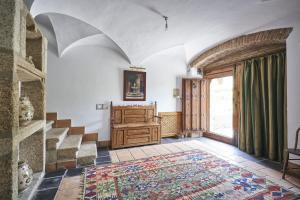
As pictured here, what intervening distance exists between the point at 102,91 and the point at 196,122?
308cm

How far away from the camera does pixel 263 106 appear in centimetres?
310

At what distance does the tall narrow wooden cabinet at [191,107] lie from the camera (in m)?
4.65

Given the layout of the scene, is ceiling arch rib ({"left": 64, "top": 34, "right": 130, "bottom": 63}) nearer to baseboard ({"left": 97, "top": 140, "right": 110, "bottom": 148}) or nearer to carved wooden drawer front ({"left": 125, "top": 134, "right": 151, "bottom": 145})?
carved wooden drawer front ({"left": 125, "top": 134, "right": 151, "bottom": 145})

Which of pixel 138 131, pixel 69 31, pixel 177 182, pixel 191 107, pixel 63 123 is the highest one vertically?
pixel 69 31

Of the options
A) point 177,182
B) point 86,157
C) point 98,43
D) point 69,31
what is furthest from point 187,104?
point 69,31

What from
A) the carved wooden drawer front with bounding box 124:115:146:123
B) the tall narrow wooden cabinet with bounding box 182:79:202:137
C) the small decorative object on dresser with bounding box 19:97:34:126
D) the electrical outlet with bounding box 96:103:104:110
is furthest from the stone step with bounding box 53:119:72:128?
the tall narrow wooden cabinet with bounding box 182:79:202:137

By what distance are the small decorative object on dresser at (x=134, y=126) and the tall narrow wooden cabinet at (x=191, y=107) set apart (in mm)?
1022

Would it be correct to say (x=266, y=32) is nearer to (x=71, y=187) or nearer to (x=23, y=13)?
(x=23, y=13)

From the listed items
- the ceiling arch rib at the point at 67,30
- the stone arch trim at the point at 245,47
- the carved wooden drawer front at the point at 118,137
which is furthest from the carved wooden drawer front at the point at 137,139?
the stone arch trim at the point at 245,47

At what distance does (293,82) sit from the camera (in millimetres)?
2400

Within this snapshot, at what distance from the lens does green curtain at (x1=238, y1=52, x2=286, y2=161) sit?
109 inches

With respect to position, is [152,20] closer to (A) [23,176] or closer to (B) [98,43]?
(B) [98,43]

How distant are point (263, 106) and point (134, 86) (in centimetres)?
311

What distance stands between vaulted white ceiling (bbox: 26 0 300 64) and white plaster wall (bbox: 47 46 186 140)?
0.95 ft
